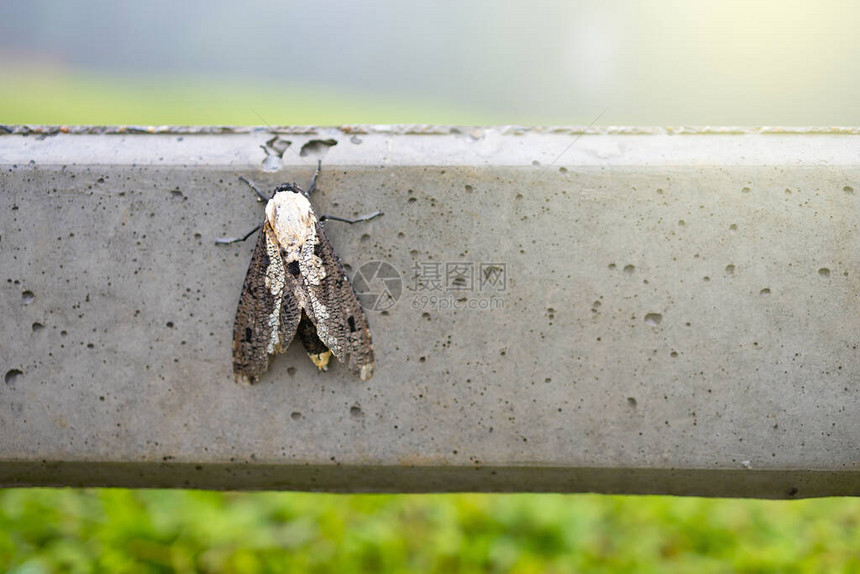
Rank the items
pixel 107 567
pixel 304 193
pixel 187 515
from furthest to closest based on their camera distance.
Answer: pixel 187 515
pixel 107 567
pixel 304 193

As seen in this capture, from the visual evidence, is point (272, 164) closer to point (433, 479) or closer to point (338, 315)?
point (338, 315)

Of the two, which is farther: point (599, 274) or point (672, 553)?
point (672, 553)

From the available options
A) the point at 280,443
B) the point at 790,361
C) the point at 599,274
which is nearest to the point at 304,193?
the point at 280,443

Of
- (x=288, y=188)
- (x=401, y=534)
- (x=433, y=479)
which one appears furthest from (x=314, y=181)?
(x=401, y=534)

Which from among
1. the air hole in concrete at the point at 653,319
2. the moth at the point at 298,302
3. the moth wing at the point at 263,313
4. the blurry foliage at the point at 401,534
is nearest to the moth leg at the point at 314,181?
the moth at the point at 298,302

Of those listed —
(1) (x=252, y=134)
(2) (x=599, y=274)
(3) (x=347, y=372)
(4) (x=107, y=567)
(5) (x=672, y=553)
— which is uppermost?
(1) (x=252, y=134)

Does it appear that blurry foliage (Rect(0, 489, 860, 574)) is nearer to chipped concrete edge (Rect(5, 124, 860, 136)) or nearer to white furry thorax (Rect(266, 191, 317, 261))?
white furry thorax (Rect(266, 191, 317, 261))

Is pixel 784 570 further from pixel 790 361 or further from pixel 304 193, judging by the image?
pixel 304 193

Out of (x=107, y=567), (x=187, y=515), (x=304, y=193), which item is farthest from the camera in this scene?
(x=187, y=515)
